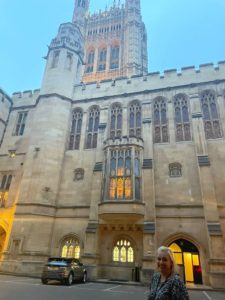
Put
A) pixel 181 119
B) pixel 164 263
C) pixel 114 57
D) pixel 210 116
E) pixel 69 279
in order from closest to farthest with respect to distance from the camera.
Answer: pixel 164 263 < pixel 69 279 < pixel 210 116 < pixel 181 119 < pixel 114 57

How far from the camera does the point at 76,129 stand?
2241 centimetres

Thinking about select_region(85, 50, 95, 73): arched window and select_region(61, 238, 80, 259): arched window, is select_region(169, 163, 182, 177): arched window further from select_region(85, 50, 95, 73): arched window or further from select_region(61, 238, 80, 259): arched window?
select_region(85, 50, 95, 73): arched window

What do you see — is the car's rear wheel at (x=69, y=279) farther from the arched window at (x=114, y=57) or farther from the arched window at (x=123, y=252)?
the arched window at (x=114, y=57)

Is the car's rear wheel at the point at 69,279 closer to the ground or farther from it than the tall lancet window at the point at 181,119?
closer to the ground

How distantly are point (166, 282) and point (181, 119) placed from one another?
18777 mm

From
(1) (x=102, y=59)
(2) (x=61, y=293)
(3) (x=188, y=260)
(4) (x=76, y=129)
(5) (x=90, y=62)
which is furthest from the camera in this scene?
(5) (x=90, y=62)

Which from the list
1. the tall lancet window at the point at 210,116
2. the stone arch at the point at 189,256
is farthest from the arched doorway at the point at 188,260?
the tall lancet window at the point at 210,116

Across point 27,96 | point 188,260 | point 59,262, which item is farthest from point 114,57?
point 59,262

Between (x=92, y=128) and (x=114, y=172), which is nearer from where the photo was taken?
(x=114, y=172)

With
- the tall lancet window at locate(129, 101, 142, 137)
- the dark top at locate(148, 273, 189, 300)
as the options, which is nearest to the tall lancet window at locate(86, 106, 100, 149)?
the tall lancet window at locate(129, 101, 142, 137)

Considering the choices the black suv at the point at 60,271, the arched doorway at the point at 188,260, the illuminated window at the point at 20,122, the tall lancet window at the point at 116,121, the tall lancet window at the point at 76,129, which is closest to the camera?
the black suv at the point at 60,271

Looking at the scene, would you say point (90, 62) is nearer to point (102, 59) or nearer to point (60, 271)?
point (102, 59)

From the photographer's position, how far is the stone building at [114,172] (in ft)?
52.5

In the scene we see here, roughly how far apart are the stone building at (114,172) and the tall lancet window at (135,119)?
0.10 meters
